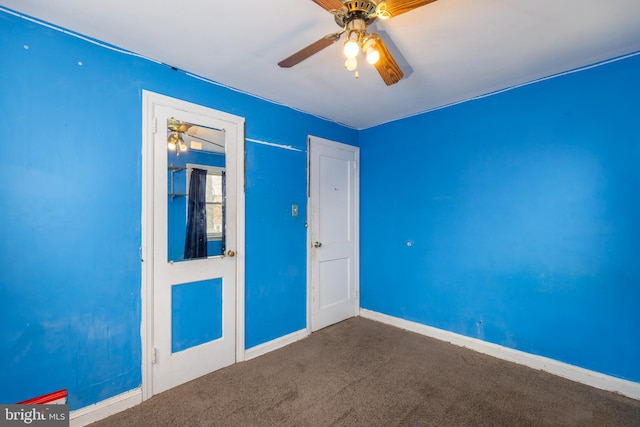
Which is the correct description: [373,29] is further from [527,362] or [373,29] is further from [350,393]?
[527,362]

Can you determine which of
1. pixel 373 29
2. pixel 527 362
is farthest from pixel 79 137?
pixel 527 362

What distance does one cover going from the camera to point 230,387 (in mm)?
2189

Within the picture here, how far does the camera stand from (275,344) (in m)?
2.83

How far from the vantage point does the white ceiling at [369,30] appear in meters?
1.58

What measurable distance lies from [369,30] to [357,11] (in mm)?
450

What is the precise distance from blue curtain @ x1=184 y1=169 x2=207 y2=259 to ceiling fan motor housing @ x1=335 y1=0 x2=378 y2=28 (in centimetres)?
158

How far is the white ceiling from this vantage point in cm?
158

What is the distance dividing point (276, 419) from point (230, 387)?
536mm

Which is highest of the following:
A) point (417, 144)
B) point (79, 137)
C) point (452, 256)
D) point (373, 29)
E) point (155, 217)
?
point (373, 29)

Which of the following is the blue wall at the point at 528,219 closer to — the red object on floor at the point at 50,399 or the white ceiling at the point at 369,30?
the white ceiling at the point at 369,30

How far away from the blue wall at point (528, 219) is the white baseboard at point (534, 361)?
52 mm

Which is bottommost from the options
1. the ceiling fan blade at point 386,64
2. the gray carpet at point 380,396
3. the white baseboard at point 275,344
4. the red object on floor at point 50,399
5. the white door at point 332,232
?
the gray carpet at point 380,396

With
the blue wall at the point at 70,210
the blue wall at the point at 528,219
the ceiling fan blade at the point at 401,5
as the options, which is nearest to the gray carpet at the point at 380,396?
the blue wall at the point at 528,219

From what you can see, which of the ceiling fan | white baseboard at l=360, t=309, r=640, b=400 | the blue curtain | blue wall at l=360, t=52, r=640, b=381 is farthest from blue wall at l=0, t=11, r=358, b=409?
white baseboard at l=360, t=309, r=640, b=400
